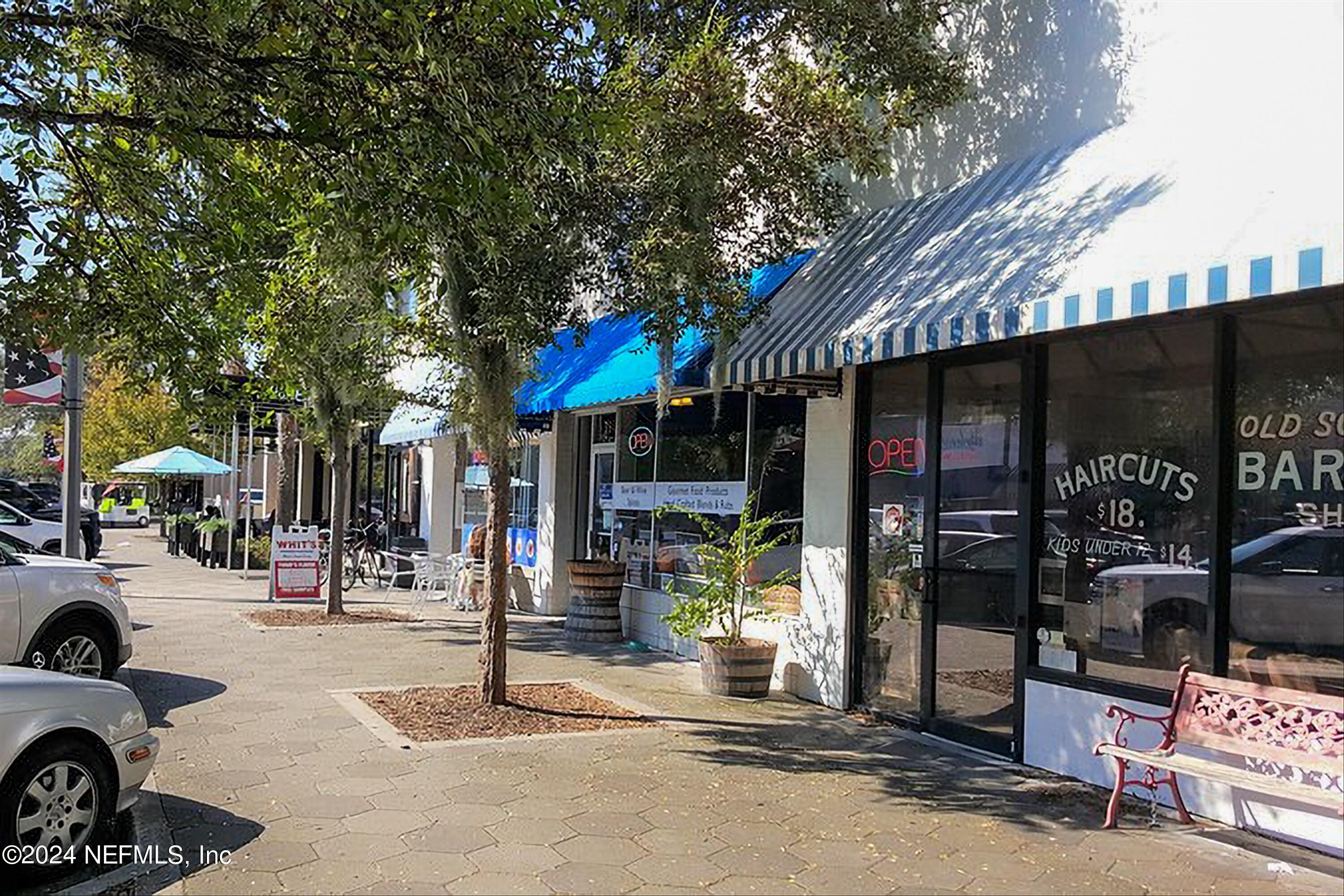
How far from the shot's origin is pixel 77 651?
8.31m

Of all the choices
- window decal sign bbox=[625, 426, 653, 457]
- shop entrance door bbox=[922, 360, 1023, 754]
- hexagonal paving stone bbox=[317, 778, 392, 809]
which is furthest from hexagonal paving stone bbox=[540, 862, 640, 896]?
window decal sign bbox=[625, 426, 653, 457]

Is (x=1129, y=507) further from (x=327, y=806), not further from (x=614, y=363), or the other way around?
(x=614, y=363)

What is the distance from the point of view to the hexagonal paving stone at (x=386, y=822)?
18.0ft

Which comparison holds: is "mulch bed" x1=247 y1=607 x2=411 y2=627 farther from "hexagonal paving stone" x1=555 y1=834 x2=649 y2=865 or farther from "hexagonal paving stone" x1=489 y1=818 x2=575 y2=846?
"hexagonal paving stone" x1=555 y1=834 x2=649 y2=865

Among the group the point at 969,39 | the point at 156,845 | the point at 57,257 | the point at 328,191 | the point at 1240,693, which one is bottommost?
the point at 156,845

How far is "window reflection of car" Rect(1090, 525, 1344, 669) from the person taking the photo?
5531 mm

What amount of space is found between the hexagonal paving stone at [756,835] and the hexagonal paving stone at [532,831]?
808 mm

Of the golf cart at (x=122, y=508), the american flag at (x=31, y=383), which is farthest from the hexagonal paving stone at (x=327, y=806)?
the golf cart at (x=122, y=508)

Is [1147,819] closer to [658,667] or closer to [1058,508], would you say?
[1058,508]

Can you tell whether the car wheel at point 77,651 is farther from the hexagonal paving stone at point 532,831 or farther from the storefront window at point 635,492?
the storefront window at point 635,492

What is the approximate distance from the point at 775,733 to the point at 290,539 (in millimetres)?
9704

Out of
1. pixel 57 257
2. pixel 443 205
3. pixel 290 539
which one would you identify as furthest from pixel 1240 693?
pixel 290 539

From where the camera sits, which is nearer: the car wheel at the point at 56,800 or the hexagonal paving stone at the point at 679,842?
Result: the car wheel at the point at 56,800

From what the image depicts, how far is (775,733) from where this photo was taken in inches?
310
